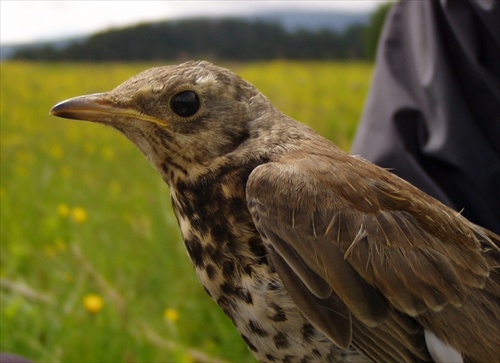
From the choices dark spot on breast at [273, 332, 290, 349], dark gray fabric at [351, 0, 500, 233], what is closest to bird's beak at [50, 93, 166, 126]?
dark spot on breast at [273, 332, 290, 349]

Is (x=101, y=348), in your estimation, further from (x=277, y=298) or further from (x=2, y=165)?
(x=2, y=165)

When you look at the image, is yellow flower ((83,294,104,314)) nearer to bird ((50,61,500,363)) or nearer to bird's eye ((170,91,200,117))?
bird ((50,61,500,363))

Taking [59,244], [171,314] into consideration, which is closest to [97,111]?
[171,314]

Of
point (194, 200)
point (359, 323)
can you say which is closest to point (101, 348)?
point (194, 200)

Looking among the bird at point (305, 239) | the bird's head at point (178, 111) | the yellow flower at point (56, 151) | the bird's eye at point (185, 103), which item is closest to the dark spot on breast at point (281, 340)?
the bird at point (305, 239)

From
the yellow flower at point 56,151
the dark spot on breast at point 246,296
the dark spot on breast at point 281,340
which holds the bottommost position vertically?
the yellow flower at point 56,151

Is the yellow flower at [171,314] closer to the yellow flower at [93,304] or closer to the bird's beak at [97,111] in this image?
the yellow flower at [93,304]

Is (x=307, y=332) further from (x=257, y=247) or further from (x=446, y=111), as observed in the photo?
(x=446, y=111)
